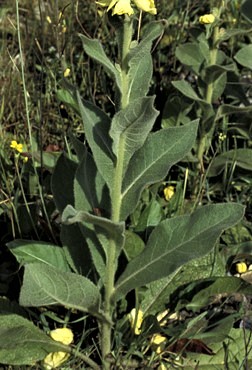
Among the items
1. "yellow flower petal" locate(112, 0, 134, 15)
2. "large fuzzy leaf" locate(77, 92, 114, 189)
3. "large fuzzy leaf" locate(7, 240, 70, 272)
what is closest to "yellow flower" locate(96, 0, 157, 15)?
"yellow flower petal" locate(112, 0, 134, 15)

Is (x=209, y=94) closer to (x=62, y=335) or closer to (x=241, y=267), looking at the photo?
(x=241, y=267)

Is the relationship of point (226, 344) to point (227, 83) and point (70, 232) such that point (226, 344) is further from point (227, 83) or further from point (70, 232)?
point (227, 83)

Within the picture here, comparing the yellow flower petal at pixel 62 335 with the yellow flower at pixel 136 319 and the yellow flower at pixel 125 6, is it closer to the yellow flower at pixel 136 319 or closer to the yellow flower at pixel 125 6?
the yellow flower at pixel 136 319

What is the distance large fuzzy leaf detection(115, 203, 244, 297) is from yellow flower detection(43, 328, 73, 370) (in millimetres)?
290

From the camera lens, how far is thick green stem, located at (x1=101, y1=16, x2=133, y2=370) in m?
1.79

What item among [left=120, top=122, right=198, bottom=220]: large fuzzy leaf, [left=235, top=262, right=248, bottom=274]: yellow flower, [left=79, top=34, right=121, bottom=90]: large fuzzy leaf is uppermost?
[left=79, top=34, right=121, bottom=90]: large fuzzy leaf

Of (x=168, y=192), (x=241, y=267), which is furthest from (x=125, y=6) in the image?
(x=168, y=192)

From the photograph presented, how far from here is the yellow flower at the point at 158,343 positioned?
88.2 inches

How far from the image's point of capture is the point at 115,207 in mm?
1996

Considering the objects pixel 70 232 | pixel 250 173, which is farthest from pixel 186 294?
pixel 250 173

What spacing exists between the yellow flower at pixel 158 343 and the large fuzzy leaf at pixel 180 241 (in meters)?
0.27

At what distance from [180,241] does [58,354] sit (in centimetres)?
57

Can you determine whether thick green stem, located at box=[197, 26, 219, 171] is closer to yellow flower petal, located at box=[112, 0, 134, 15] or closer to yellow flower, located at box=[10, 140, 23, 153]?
yellow flower, located at box=[10, 140, 23, 153]

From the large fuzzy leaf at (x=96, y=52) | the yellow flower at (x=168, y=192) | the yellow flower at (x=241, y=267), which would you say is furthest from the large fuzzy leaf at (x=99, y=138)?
the yellow flower at (x=168, y=192)
